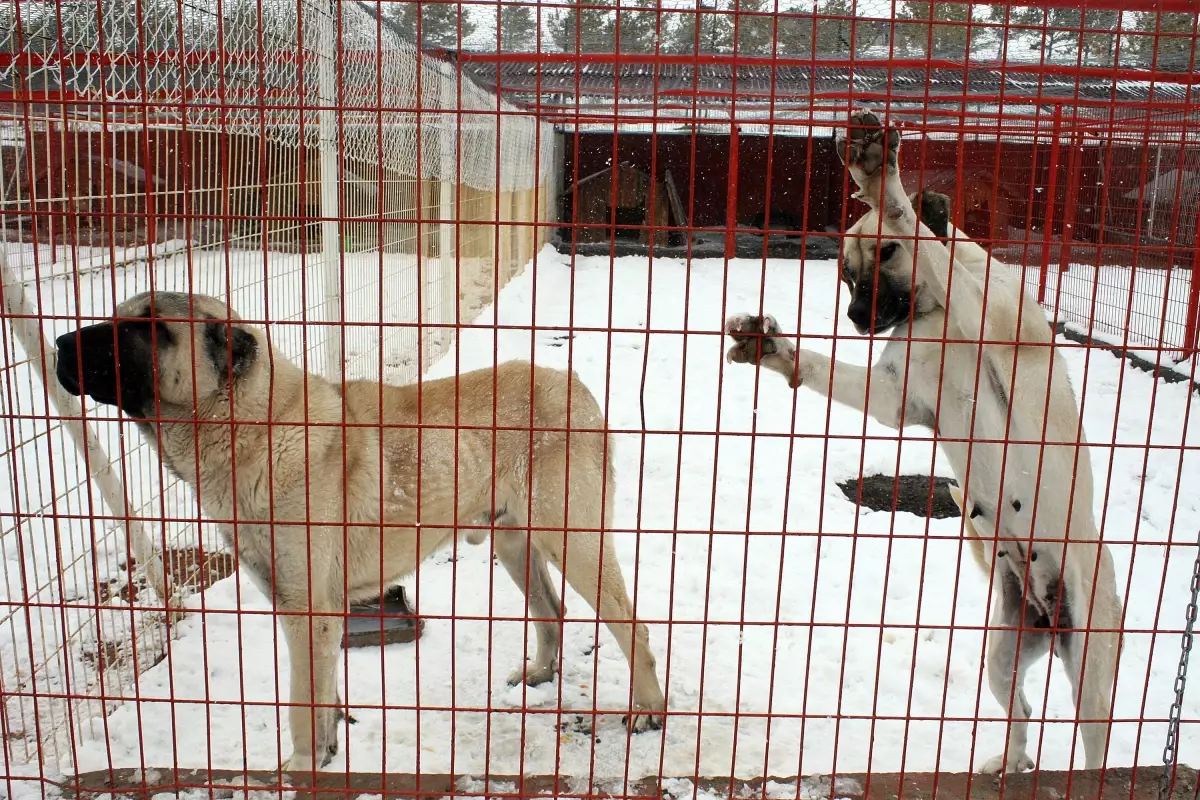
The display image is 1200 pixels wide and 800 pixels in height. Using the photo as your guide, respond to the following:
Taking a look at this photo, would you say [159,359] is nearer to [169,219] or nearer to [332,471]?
[169,219]

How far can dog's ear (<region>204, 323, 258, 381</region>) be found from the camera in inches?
125

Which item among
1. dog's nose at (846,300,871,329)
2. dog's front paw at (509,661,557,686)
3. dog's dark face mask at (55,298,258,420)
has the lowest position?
A: dog's front paw at (509,661,557,686)

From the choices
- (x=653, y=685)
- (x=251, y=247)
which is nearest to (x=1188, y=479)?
(x=653, y=685)

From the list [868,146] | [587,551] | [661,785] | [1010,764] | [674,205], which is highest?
[868,146]

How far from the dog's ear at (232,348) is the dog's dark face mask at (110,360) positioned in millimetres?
134

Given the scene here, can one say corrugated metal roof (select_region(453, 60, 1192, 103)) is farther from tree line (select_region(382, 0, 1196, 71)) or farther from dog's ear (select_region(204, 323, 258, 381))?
dog's ear (select_region(204, 323, 258, 381))

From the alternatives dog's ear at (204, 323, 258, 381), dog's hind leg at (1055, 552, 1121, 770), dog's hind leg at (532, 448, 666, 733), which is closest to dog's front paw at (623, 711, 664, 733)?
dog's hind leg at (532, 448, 666, 733)

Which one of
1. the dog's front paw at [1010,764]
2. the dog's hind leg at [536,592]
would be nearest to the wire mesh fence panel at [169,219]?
the dog's hind leg at [536,592]

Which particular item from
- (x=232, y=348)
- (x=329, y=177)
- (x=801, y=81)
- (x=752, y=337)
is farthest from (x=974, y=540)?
(x=801, y=81)

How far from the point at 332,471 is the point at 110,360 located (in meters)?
0.83

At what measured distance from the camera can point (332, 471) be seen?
138 inches

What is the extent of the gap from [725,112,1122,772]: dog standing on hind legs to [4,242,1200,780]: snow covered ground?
15 cm

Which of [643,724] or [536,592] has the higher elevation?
[536,592]

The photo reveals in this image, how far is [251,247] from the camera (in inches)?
195
